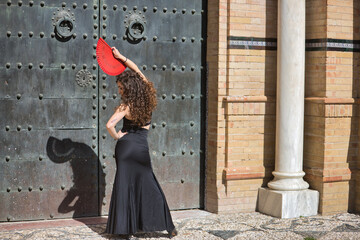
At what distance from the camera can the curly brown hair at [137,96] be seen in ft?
19.3

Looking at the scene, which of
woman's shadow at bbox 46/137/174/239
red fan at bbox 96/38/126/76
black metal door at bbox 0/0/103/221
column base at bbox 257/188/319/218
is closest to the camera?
red fan at bbox 96/38/126/76

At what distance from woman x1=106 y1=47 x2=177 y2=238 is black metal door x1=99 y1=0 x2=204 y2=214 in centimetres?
102

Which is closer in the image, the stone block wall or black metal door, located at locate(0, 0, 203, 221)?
black metal door, located at locate(0, 0, 203, 221)

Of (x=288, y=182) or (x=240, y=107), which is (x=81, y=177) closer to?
(x=240, y=107)

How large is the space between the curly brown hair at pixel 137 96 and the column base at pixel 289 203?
209 centimetres

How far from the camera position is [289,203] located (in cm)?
717

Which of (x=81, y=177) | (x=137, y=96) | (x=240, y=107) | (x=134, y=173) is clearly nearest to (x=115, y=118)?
(x=137, y=96)

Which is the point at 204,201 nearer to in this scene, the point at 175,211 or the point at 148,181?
the point at 175,211

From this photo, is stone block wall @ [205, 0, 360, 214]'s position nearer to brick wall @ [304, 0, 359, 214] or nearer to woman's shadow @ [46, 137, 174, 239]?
brick wall @ [304, 0, 359, 214]

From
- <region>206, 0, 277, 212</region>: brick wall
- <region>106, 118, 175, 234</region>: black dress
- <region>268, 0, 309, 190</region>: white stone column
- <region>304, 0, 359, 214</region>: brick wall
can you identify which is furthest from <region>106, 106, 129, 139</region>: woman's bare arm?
<region>304, 0, 359, 214</region>: brick wall

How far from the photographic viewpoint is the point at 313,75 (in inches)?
293

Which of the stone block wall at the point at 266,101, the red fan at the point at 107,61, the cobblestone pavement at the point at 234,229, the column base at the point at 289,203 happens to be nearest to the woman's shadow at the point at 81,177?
the cobblestone pavement at the point at 234,229

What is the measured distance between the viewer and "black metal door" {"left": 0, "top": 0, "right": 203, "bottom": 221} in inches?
Answer: 262

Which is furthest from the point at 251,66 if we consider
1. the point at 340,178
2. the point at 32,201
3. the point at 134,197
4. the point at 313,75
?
the point at 32,201
